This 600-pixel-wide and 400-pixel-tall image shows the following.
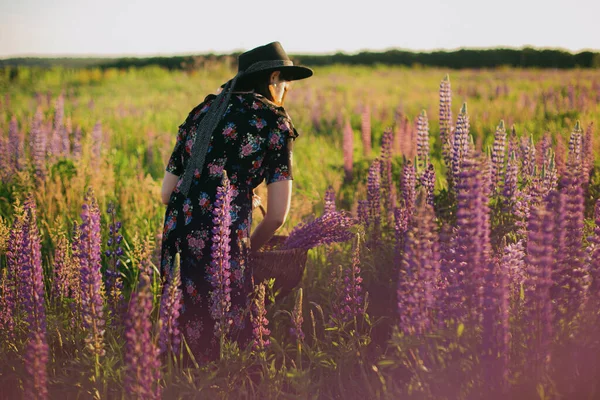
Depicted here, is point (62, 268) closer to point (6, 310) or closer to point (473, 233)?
point (6, 310)

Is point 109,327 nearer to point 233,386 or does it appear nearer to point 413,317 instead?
point 233,386

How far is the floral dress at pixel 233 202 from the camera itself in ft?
10.7

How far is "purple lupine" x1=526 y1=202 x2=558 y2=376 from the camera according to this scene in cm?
227

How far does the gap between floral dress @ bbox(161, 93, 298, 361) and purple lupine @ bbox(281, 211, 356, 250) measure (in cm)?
36

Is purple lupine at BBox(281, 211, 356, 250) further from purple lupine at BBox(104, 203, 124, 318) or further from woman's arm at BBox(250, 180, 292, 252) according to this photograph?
purple lupine at BBox(104, 203, 124, 318)

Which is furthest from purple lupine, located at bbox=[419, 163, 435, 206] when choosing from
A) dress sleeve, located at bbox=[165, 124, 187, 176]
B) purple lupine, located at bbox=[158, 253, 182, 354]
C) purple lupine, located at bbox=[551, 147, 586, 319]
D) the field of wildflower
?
purple lupine, located at bbox=[158, 253, 182, 354]

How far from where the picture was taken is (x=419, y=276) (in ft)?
7.78

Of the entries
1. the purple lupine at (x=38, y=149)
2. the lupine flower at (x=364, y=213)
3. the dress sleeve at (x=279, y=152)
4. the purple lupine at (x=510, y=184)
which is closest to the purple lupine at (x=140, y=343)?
the dress sleeve at (x=279, y=152)

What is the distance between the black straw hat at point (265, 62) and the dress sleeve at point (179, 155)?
47cm

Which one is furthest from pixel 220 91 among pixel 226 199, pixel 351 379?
pixel 351 379

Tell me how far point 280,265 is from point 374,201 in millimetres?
1123

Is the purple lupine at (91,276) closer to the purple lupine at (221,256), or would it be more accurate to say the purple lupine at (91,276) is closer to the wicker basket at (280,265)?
the purple lupine at (221,256)

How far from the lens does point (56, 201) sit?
5645mm

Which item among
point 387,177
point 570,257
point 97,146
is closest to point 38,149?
point 97,146
